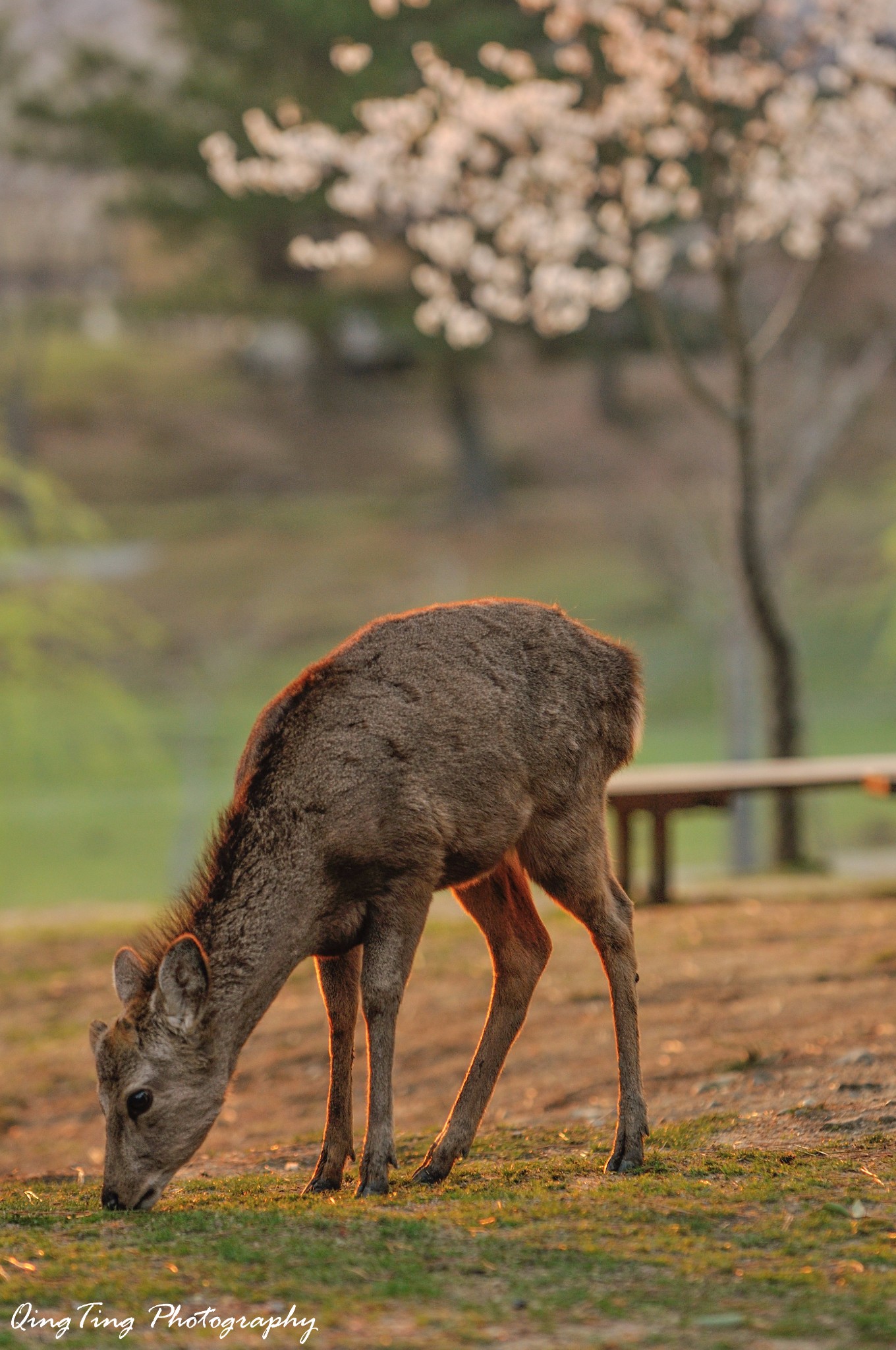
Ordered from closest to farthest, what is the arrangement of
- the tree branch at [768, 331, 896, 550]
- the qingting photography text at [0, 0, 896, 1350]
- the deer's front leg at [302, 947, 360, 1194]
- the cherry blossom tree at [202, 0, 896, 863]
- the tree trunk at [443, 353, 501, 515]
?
the qingting photography text at [0, 0, 896, 1350]
the deer's front leg at [302, 947, 360, 1194]
the cherry blossom tree at [202, 0, 896, 863]
the tree branch at [768, 331, 896, 550]
the tree trunk at [443, 353, 501, 515]

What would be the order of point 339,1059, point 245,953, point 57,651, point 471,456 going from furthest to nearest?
point 471,456 < point 57,651 < point 339,1059 < point 245,953

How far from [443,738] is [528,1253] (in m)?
1.62

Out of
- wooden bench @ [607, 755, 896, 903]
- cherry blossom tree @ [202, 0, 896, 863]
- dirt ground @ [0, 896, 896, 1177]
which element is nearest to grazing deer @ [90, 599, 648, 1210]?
dirt ground @ [0, 896, 896, 1177]

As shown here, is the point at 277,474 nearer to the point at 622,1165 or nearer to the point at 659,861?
the point at 659,861

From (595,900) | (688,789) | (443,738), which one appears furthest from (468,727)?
(688,789)

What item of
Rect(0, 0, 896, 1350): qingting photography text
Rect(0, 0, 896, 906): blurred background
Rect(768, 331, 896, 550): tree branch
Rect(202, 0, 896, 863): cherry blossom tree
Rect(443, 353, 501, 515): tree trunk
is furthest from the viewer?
Rect(443, 353, 501, 515): tree trunk

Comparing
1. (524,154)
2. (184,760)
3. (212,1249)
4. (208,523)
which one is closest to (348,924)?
(212,1249)

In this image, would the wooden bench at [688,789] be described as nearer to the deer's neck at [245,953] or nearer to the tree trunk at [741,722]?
the tree trunk at [741,722]

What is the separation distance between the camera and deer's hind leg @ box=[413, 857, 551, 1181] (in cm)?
507

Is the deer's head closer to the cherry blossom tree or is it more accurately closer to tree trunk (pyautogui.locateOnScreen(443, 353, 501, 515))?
the cherry blossom tree

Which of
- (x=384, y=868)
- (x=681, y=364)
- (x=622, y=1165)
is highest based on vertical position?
(x=681, y=364)

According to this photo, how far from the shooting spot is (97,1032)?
466 centimetres

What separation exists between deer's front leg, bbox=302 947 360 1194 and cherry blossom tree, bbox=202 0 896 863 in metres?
8.66

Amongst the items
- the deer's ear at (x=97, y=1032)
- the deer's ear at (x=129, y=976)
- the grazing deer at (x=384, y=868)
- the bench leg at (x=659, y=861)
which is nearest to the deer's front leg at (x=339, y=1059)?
the grazing deer at (x=384, y=868)
